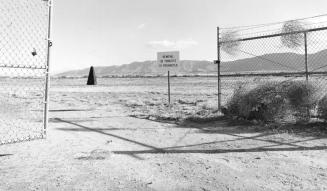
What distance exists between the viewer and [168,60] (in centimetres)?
1538

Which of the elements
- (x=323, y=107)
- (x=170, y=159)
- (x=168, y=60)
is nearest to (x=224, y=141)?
(x=170, y=159)

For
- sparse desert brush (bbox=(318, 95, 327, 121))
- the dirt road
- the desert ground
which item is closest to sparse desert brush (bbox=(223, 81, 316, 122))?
sparse desert brush (bbox=(318, 95, 327, 121))

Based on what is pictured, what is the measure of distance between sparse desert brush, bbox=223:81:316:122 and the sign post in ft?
21.2

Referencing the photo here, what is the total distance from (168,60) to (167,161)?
10.7 metres

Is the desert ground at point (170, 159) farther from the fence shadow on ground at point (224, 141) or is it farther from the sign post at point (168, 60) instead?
the sign post at point (168, 60)

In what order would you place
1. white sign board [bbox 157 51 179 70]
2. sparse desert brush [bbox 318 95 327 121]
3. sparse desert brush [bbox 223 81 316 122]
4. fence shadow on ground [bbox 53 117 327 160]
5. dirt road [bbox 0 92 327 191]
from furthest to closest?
1. white sign board [bbox 157 51 179 70]
2. sparse desert brush [bbox 223 81 316 122]
3. sparse desert brush [bbox 318 95 327 121]
4. fence shadow on ground [bbox 53 117 327 160]
5. dirt road [bbox 0 92 327 191]

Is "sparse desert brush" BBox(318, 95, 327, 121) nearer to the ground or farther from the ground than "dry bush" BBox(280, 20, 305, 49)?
nearer to the ground

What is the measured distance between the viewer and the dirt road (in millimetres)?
3969

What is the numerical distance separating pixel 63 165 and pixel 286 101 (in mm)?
5822

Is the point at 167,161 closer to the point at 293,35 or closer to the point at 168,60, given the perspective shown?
the point at 293,35

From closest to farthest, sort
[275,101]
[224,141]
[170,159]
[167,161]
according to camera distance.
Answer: [167,161]
[170,159]
[224,141]
[275,101]

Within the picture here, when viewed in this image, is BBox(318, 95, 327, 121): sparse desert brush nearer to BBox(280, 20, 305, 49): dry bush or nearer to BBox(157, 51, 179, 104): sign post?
BBox(280, 20, 305, 49): dry bush

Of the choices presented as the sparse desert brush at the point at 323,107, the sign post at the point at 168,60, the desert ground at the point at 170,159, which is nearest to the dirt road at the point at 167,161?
the desert ground at the point at 170,159

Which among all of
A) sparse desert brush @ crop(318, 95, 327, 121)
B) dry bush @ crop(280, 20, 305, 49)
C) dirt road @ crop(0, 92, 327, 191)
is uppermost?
dry bush @ crop(280, 20, 305, 49)
